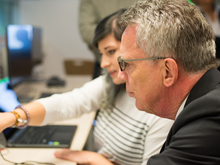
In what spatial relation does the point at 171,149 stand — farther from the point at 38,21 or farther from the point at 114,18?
the point at 38,21

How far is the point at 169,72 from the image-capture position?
2.04 ft

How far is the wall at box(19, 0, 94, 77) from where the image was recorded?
170 inches

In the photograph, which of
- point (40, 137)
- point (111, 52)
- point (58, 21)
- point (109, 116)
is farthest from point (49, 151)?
point (58, 21)

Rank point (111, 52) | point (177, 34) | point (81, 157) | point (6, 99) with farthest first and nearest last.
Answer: point (6, 99) → point (111, 52) → point (81, 157) → point (177, 34)

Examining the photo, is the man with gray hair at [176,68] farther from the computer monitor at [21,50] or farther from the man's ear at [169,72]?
the computer monitor at [21,50]

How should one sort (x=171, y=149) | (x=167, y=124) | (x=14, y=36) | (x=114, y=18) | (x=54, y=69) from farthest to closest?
(x=54, y=69), (x=14, y=36), (x=114, y=18), (x=167, y=124), (x=171, y=149)

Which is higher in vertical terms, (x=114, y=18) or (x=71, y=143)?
(x=114, y=18)

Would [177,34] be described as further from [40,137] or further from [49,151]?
[40,137]

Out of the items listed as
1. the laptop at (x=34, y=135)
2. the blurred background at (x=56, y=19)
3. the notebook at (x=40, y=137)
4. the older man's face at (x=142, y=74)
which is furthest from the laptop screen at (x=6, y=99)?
the blurred background at (x=56, y=19)

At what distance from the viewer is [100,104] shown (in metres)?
1.29

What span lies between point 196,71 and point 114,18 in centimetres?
61

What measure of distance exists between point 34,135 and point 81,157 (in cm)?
35

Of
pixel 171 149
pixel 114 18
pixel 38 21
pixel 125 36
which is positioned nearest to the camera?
pixel 171 149

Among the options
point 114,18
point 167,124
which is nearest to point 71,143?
point 167,124
